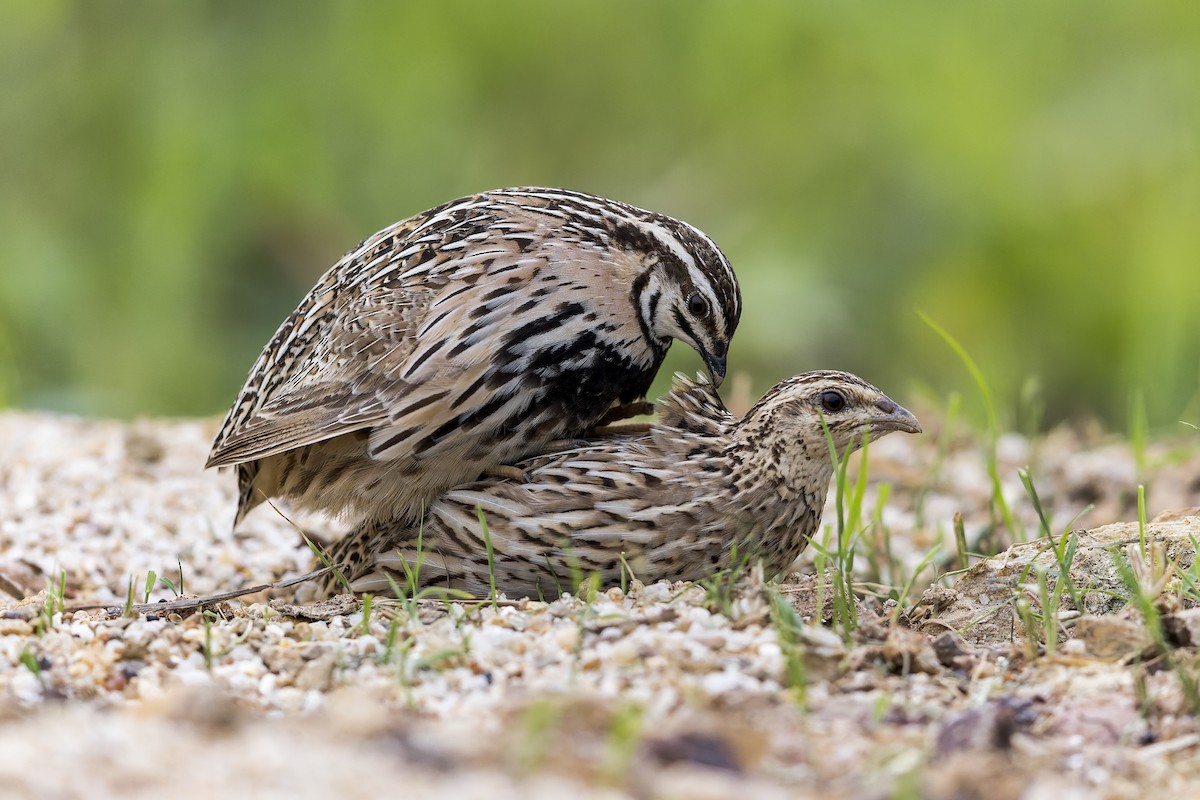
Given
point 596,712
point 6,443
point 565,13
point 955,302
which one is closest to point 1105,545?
point 596,712

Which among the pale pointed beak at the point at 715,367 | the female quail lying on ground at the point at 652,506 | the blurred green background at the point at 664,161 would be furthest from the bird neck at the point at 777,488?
the blurred green background at the point at 664,161

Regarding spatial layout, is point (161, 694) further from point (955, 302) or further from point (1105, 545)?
point (955, 302)

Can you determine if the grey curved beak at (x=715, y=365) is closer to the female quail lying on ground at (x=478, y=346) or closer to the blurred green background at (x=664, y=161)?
the female quail lying on ground at (x=478, y=346)

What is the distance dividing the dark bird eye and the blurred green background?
5110mm

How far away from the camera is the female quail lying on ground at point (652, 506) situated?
5141 millimetres

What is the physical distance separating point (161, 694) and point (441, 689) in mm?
664

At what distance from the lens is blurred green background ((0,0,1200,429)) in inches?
449

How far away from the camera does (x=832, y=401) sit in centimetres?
542

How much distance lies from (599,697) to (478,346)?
6.73ft

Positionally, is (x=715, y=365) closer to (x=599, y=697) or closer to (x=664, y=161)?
(x=599, y=697)

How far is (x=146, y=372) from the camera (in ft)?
37.2

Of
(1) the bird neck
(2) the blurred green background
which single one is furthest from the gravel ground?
(2) the blurred green background

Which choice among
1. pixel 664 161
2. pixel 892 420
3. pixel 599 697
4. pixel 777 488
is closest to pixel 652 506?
pixel 777 488

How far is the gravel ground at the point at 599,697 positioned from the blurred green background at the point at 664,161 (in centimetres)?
584
